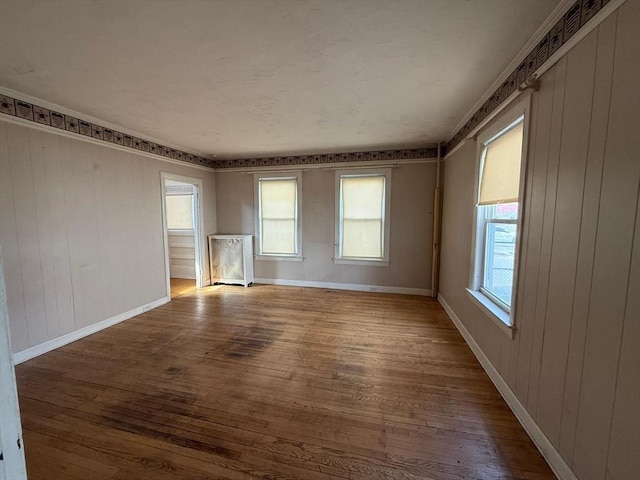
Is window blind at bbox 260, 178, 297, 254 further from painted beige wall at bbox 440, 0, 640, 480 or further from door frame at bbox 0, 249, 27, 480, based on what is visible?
door frame at bbox 0, 249, 27, 480

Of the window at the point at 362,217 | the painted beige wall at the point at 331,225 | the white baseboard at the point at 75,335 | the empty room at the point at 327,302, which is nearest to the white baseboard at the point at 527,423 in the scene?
the empty room at the point at 327,302

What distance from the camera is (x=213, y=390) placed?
2.25m

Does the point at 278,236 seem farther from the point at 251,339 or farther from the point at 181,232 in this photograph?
the point at 251,339

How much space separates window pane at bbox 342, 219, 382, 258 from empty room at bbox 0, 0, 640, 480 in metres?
1.00

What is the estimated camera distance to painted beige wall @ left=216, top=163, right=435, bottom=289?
4.75m

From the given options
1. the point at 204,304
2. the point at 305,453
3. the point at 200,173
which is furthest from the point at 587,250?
the point at 200,173

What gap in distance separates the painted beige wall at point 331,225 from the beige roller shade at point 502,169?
79.6 inches

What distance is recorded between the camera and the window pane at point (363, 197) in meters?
4.92

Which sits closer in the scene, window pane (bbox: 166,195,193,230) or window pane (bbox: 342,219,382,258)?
window pane (bbox: 342,219,382,258)

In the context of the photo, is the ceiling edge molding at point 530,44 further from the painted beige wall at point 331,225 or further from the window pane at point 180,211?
the window pane at point 180,211

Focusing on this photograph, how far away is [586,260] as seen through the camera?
4.48ft

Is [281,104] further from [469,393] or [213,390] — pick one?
[469,393]

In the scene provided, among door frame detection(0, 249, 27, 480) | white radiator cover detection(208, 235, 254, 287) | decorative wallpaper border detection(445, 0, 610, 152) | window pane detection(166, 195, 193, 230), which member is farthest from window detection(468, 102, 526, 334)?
window pane detection(166, 195, 193, 230)

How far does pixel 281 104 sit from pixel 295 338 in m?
2.59
